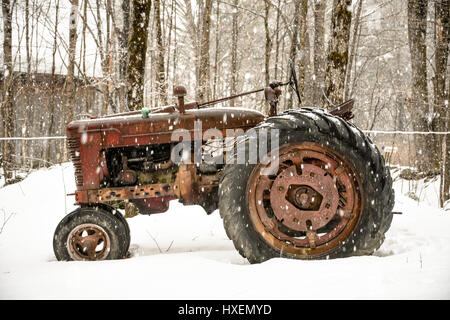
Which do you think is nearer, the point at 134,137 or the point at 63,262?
the point at 63,262

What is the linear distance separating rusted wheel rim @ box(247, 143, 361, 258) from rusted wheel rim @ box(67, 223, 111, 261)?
1.35 metres

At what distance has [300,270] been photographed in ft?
6.99

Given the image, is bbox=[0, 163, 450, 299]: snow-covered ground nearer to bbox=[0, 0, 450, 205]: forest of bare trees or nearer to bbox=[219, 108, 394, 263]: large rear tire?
bbox=[219, 108, 394, 263]: large rear tire

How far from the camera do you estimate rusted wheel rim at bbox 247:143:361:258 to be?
2.54 m

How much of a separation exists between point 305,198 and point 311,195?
5 cm

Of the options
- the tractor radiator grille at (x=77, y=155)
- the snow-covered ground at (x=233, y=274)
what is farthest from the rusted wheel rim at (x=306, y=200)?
the tractor radiator grille at (x=77, y=155)

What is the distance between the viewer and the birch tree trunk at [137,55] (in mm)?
5871

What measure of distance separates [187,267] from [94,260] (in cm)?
100

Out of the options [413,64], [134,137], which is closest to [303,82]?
[413,64]

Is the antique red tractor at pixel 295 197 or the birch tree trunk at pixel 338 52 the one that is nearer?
the antique red tractor at pixel 295 197

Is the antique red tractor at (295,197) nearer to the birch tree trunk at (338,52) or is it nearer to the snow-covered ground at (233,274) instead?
the snow-covered ground at (233,274)

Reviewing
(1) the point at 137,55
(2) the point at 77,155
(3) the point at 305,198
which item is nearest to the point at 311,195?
(3) the point at 305,198
